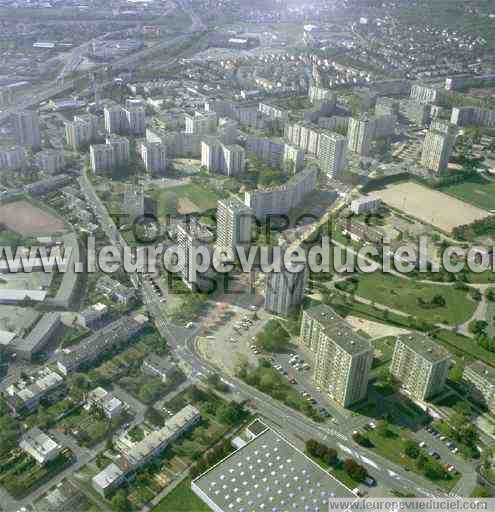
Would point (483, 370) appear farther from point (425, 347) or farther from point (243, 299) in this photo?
point (243, 299)

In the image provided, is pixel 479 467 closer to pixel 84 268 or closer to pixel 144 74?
pixel 84 268

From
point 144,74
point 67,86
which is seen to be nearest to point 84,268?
point 67,86

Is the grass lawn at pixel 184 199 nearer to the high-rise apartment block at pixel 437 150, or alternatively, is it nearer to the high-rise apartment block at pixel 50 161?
the high-rise apartment block at pixel 50 161

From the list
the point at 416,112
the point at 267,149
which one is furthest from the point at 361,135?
the point at 416,112

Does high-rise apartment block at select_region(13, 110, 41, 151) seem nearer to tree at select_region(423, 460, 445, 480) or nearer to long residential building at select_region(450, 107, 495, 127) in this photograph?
tree at select_region(423, 460, 445, 480)

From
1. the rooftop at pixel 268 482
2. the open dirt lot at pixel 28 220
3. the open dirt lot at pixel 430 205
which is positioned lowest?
the open dirt lot at pixel 430 205

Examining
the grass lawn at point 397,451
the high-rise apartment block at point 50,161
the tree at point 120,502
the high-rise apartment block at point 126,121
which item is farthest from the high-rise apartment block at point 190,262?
the high-rise apartment block at point 126,121
